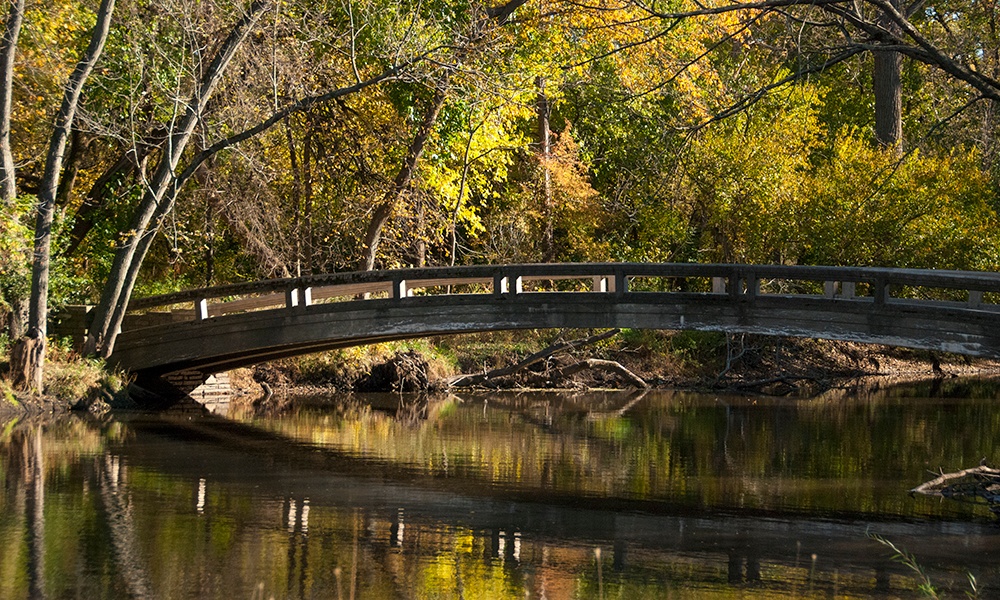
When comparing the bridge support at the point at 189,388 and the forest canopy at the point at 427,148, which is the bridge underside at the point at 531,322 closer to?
the bridge support at the point at 189,388

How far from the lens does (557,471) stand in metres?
15.1

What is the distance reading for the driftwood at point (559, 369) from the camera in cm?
2717

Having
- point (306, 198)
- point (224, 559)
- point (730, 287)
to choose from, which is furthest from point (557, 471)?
point (306, 198)

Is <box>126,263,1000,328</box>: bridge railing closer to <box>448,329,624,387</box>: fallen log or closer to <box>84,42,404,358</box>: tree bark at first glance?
<box>84,42,404,358</box>: tree bark

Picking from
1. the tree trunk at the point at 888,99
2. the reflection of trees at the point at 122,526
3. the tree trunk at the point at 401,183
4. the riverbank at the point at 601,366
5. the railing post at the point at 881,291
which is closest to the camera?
the reflection of trees at the point at 122,526

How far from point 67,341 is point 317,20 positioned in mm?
7054

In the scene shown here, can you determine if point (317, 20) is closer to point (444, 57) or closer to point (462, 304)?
point (444, 57)

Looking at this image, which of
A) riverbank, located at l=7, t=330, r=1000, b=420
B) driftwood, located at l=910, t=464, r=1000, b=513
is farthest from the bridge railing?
riverbank, located at l=7, t=330, r=1000, b=420

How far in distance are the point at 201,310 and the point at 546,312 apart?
6231 millimetres

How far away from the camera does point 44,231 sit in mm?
19328

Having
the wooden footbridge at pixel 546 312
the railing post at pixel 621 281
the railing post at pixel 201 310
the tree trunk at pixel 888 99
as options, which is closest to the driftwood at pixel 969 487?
the wooden footbridge at pixel 546 312

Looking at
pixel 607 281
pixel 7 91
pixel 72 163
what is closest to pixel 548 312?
pixel 607 281

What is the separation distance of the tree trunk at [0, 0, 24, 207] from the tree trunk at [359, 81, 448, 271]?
838 cm

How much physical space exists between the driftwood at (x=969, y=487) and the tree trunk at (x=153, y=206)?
12139 millimetres
